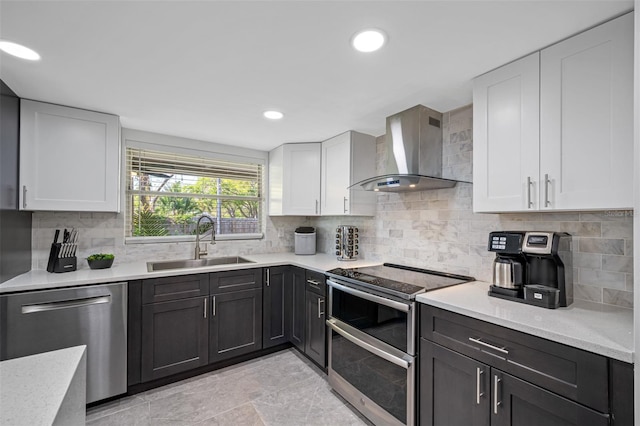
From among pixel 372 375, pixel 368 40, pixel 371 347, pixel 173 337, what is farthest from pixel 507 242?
pixel 173 337

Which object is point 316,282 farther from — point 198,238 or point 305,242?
point 198,238

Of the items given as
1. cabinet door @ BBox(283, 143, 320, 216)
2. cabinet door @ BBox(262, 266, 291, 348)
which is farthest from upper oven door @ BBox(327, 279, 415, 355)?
→ cabinet door @ BBox(283, 143, 320, 216)

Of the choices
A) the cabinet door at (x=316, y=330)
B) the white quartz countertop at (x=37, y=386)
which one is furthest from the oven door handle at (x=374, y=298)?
the white quartz countertop at (x=37, y=386)

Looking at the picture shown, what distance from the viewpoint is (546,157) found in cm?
147

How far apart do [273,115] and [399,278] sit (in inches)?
66.1

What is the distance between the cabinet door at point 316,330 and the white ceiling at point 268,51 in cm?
165

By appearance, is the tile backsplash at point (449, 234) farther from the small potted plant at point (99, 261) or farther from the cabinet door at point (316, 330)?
the cabinet door at point (316, 330)

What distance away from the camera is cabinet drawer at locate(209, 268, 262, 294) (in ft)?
8.44

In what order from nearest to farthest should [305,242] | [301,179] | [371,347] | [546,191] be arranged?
[546,191] < [371,347] < [301,179] < [305,242]

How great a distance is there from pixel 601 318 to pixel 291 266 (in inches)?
90.8

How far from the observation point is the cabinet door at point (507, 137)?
4.98 ft

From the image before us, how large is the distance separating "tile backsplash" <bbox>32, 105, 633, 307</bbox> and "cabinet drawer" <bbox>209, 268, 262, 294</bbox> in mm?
731

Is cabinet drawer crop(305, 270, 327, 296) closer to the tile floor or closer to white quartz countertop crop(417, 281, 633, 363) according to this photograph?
the tile floor

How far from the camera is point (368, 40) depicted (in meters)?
1.42
